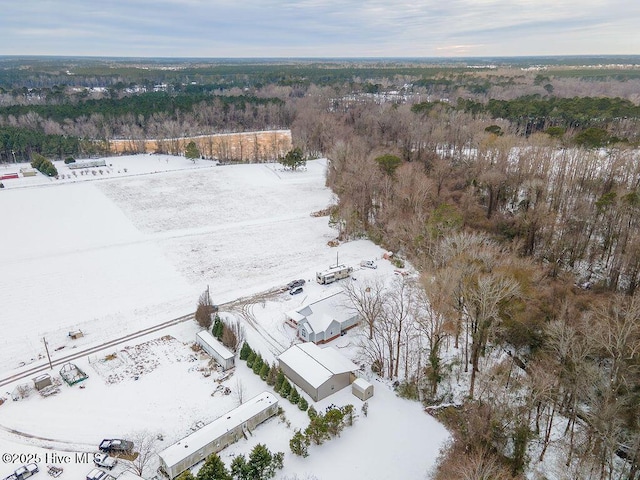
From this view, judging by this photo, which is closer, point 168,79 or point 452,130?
point 452,130

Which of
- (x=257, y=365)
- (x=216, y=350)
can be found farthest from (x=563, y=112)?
(x=216, y=350)

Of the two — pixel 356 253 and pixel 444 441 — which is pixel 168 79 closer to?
pixel 356 253

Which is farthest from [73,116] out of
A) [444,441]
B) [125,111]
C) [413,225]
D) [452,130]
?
[444,441]

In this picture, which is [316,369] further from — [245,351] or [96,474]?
[96,474]

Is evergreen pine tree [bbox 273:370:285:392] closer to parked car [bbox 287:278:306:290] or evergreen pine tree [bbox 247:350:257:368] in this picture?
evergreen pine tree [bbox 247:350:257:368]

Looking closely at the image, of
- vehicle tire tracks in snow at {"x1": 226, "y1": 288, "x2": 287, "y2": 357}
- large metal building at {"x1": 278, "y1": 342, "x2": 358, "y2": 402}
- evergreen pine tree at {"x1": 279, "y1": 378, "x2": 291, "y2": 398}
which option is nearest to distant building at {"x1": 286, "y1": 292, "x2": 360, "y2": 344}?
large metal building at {"x1": 278, "y1": 342, "x2": 358, "y2": 402}
